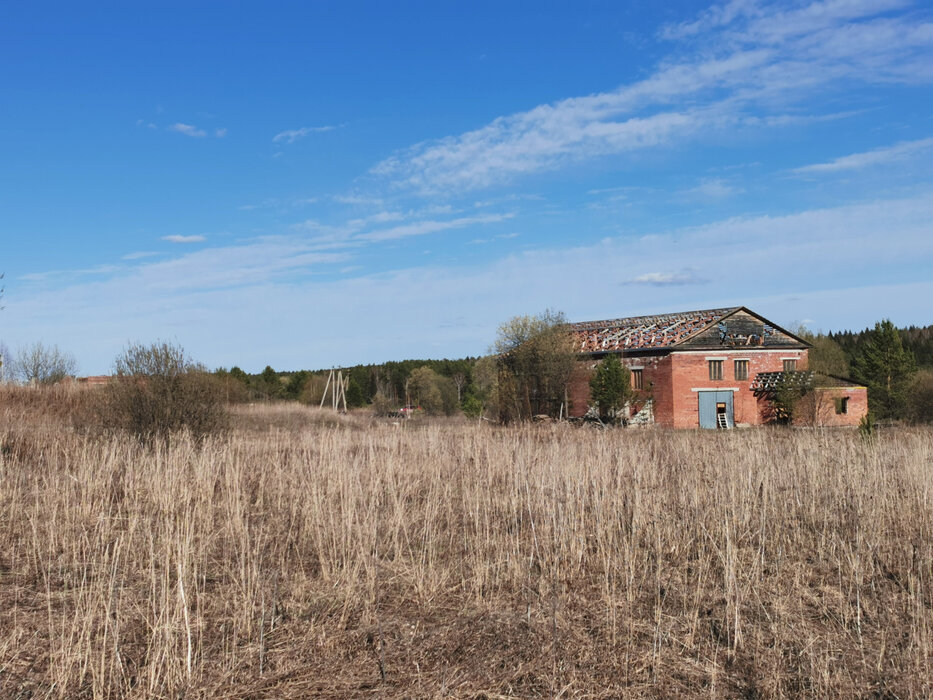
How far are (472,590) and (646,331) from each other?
103ft

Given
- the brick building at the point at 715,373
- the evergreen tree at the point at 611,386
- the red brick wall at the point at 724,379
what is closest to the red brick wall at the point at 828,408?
the brick building at the point at 715,373

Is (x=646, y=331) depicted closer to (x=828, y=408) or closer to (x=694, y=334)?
(x=694, y=334)

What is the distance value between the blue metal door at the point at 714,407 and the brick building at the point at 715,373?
0.05 m

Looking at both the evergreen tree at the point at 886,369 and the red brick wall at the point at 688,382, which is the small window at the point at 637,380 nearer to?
the red brick wall at the point at 688,382

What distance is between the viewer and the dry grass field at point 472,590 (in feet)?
12.8

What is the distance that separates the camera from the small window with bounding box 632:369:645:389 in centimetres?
3409

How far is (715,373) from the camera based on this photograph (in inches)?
1315

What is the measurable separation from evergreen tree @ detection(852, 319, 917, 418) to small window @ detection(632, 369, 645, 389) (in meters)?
13.9

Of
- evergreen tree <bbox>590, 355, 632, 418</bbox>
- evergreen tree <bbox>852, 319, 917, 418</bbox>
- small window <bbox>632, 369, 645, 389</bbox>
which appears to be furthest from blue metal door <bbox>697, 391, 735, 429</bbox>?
evergreen tree <bbox>852, 319, 917, 418</bbox>

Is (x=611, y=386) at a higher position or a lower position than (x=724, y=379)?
lower

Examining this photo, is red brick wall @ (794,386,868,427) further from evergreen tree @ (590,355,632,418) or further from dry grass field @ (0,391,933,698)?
dry grass field @ (0,391,933,698)

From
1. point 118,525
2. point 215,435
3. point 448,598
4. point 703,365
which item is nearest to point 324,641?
point 448,598

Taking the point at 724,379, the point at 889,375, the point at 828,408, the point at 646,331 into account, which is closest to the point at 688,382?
the point at 724,379

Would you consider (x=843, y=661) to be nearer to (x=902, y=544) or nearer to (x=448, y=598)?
(x=448, y=598)
